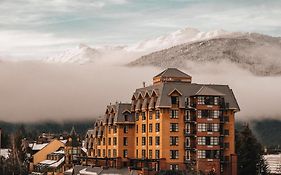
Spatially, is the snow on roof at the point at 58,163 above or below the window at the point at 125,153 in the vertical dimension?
below

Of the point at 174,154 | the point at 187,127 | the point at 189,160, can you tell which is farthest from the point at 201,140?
the point at 174,154

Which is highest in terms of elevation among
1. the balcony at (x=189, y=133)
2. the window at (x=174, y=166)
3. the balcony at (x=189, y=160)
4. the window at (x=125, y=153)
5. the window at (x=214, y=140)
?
the balcony at (x=189, y=133)

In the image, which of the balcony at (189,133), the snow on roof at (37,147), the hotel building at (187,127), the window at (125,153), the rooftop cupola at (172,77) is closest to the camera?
the hotel building at (187,127)

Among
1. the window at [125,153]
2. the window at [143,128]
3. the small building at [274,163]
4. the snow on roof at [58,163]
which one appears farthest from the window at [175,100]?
the snow on roof at [58,163]

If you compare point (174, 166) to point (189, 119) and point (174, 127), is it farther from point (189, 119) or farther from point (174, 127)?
point (189, 119)

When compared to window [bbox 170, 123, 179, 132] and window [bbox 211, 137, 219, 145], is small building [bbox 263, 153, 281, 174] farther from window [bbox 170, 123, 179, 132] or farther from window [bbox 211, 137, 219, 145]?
window [bbox 170, 123, 179, 132]

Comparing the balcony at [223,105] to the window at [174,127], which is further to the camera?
the balcony at [223,105]

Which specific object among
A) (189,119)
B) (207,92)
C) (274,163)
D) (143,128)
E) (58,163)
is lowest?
(274,163)

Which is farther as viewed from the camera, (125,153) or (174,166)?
(125,153)

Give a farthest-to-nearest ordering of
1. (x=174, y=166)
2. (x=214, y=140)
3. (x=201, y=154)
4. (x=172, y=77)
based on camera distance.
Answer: (x=172, y=77) < (x=174, y=166) < (x=214, y=140) < (x=201, y=154)

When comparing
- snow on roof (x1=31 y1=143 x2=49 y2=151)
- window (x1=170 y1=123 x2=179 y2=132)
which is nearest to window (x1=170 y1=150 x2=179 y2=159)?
window (x1=170 y1=123 x2=179 y2=132)

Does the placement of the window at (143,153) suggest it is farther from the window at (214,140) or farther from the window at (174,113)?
the window at (214,140)

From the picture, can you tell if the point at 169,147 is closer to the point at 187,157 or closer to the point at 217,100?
the point at 187,157

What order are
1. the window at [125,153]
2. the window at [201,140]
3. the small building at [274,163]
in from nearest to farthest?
the window at [201,140] < the window at [125,153] < the small building at [274,163]
